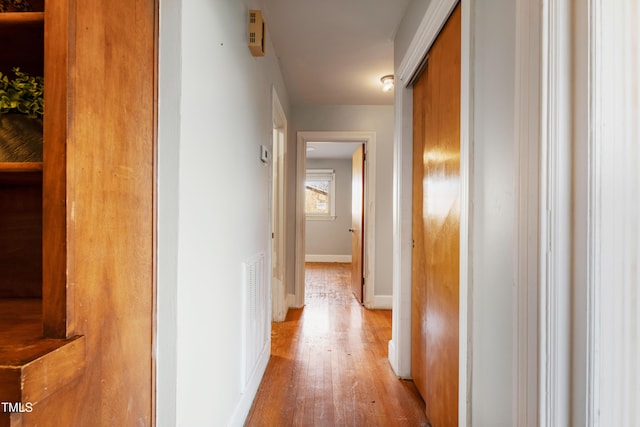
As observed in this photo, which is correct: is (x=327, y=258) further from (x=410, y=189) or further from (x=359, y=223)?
(x=410, y=189)

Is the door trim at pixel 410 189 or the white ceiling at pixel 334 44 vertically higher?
the white ceiling at pixel 334 44

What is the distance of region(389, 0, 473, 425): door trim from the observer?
3.91 ft

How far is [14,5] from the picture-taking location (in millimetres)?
707

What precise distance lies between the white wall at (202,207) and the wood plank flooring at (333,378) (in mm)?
260

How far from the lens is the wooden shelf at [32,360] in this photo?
0.48 metres

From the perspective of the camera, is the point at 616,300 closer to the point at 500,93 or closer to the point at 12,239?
the point at 500,93

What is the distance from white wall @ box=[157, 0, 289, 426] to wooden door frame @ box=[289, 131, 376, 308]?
194 cm

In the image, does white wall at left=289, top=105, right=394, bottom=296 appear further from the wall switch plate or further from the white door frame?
the wall switch plate

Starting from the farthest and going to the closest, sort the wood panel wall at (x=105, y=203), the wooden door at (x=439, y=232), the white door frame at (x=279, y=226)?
the white door frame at (x=279, y=226) < the wooden door at (x=439, y=232) < the wood panel wall at (x=105, y=203)

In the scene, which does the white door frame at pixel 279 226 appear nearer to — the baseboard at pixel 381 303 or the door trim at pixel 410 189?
the baseboard at pixel 381 303

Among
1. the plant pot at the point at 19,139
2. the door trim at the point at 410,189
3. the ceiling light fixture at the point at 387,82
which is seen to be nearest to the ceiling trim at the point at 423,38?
the door trim at the point at 410,189

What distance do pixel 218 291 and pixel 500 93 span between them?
1.22 meters

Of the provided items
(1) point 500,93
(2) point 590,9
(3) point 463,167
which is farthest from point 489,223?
(2) point 590,9

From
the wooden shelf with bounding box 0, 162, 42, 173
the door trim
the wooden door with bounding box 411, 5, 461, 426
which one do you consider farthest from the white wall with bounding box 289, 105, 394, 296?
the wooden shelf with bounding box 0, 162, 42, 173
